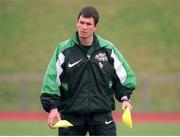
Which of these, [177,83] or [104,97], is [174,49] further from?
[104,97]

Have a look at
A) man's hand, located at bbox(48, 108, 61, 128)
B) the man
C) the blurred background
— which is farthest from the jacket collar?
the blurred background

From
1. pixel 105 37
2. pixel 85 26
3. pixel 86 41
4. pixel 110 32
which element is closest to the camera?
pixel 85 26

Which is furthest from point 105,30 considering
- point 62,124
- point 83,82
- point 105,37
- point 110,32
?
point 62,124

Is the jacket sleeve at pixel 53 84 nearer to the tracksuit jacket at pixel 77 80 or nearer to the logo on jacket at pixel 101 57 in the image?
the tracksuit jacket at pixel 77 80

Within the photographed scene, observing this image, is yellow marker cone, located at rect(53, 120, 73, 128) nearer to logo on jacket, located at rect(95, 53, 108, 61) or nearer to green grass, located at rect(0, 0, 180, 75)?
logo on jacket, located at rect(95, 53, 108, 61)

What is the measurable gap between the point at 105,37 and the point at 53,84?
23.3 metres

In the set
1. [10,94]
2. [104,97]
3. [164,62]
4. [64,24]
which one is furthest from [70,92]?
[64,24]

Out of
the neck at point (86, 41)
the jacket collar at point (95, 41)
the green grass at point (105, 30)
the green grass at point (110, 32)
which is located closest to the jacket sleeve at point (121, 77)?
the jacket collar at point (95, 41)

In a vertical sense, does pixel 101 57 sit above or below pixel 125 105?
above

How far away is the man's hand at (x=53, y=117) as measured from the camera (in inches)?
291

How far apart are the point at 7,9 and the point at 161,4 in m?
7.11

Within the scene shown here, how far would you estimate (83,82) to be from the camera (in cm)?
763

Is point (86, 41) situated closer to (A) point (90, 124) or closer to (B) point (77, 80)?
(B) point (77, 80)

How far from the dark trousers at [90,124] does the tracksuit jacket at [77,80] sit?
8 cm
